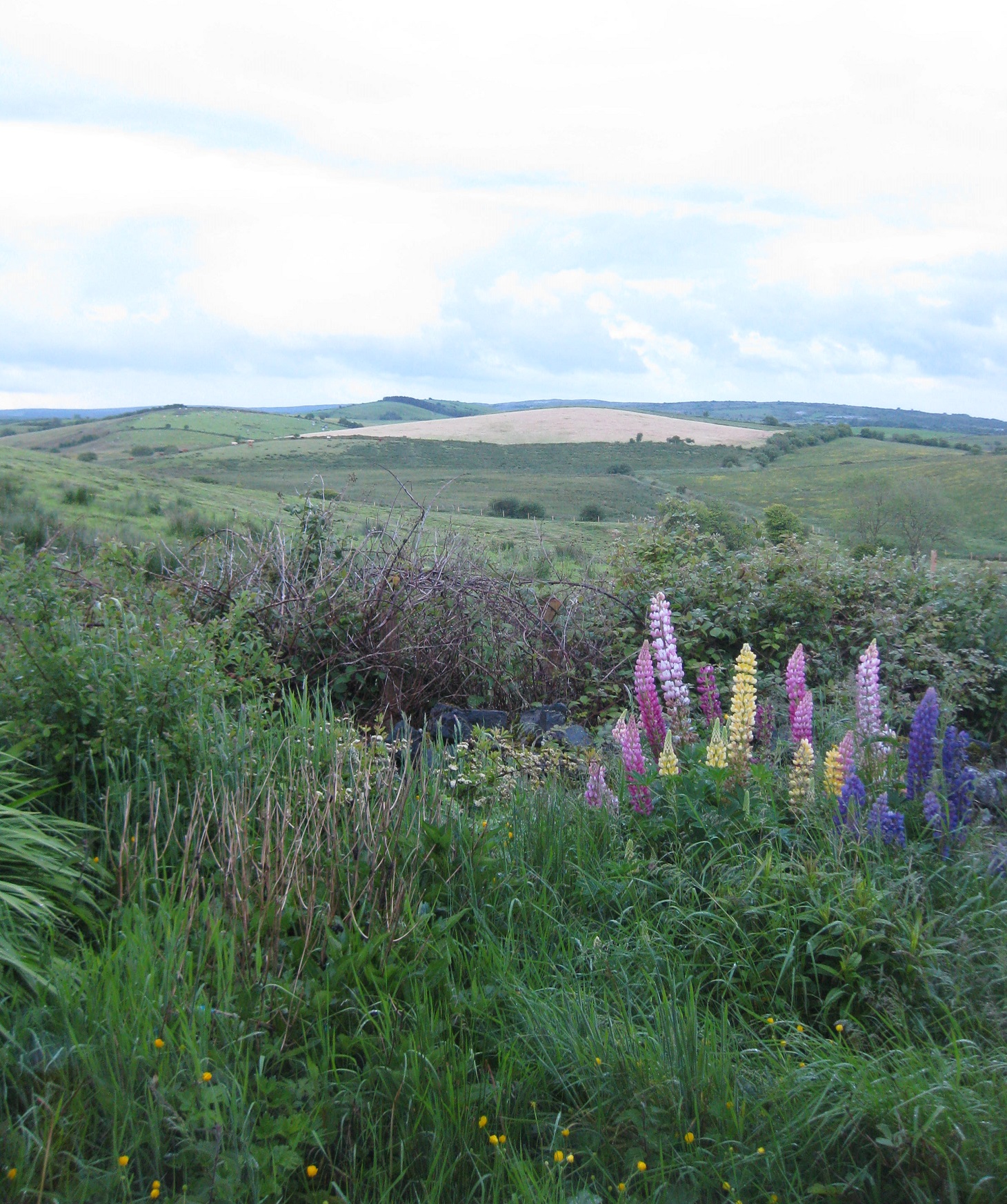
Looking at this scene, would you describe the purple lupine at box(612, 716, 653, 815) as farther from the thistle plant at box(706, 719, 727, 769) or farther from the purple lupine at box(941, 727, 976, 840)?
the purple lupine at box(941, 727, 976, 840)

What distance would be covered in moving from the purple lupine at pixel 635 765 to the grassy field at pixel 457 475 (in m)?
4.88

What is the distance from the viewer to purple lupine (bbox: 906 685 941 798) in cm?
348

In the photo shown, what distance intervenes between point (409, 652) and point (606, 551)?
9.89 feet

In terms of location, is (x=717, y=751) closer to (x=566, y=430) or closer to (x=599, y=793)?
(x=599, y=793)

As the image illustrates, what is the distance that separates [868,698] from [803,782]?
1.04m

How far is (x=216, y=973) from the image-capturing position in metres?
2.63

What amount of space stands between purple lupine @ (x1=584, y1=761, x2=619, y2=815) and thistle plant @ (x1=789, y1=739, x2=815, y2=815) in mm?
704

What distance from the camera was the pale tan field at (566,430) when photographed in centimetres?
5659

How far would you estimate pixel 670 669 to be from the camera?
14.6ft

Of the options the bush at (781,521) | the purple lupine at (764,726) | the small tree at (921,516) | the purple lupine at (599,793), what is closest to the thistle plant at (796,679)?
the purple lupine at (764,726)

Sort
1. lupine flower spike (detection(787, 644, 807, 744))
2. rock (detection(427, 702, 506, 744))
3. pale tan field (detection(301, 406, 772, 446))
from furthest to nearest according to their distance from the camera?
pale tan field (detection(301, 406, 772, 446))
rock (detection(427, 702, 506, 744))
lupine flower spike (detection(787, 644, 807, 744))

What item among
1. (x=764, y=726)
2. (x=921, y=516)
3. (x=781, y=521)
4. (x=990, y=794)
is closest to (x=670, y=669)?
(x=764, y=726)

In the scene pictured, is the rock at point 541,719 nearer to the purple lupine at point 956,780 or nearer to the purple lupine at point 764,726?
the purple lupine at point 764,726

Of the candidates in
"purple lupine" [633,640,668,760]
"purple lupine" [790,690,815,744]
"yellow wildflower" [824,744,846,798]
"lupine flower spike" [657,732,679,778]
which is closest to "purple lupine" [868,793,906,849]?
"yellow wildflower" [824,744,846,798]
